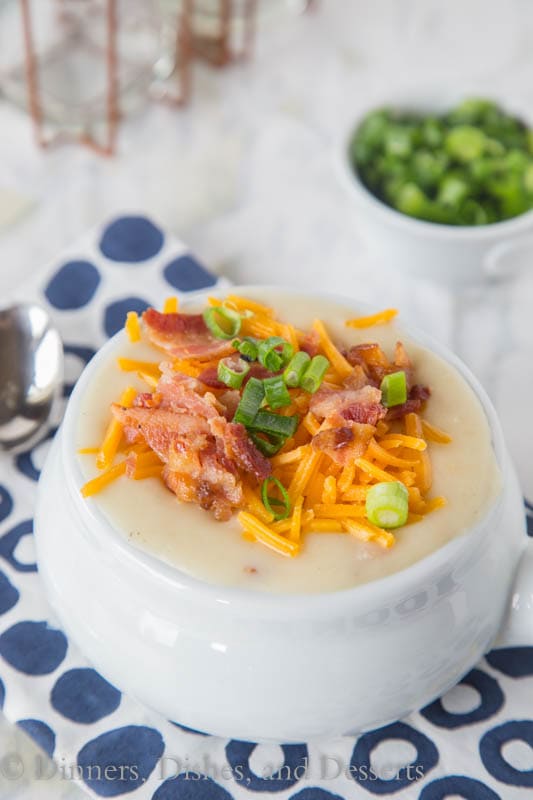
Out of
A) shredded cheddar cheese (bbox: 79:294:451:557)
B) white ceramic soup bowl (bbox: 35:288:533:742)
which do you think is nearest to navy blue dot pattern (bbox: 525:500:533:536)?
white ceramic soup bowl (bbox: 35:288:533:742)

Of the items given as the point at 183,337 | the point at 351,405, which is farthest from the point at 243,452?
the point at 183,337

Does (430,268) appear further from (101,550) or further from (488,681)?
(101,550)

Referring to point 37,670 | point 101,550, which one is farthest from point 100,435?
point 37,670

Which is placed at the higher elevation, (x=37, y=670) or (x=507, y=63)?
(x=507, y=63)

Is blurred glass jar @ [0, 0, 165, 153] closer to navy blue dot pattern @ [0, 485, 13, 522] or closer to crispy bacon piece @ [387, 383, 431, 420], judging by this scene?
navy blue dot pattern @ [0, 485, 13, 522]

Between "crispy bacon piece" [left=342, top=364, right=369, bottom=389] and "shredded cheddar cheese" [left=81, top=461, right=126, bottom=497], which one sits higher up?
"crispy bacon piece" [left=342, top=364, right=369, bottom=389]

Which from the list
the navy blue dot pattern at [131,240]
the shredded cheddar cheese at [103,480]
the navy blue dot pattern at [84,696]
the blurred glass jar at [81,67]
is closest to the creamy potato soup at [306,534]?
the shredded cheddar cheese at [103,480]
